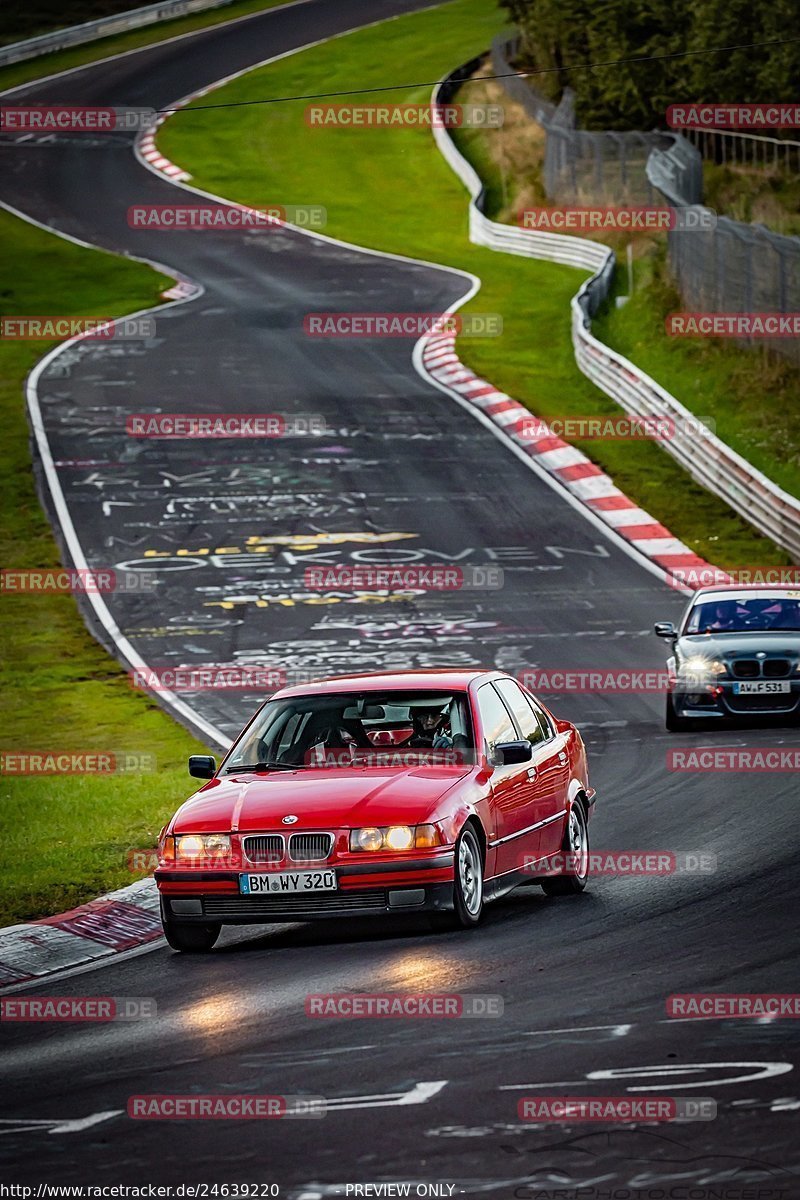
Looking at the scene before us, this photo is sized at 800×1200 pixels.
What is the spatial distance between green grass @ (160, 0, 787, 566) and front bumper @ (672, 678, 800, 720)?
8123 mm

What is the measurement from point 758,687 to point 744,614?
50.2 inches

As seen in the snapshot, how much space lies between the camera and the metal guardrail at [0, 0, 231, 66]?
80000 millimetres

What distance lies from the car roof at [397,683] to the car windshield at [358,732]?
0.15ft

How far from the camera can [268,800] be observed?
10.6 m

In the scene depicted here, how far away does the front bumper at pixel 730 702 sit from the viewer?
18797mm

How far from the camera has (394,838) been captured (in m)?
10.3

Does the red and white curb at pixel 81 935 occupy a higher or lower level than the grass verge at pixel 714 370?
higher
